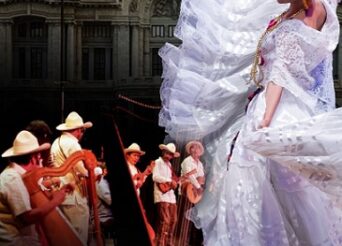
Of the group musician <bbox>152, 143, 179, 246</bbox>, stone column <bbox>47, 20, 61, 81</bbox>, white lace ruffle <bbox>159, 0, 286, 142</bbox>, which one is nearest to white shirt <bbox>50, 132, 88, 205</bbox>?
musician <bbox>152, 143, 179, 246</bbox>

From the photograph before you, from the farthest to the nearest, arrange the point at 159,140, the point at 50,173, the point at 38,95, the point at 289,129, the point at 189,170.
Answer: the point at 38,95 → the point at 159,140 → the point at 189,170 → the point at 50,173 → the point at 289,129

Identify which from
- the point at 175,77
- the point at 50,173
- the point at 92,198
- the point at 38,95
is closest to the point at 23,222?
the point at 50,173

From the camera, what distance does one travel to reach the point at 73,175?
585cm

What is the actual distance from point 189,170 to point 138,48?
17.7 metres

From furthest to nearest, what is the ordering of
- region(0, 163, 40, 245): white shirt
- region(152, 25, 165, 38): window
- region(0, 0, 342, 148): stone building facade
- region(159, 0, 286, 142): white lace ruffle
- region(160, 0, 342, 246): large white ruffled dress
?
region(152, 25, 165, 38): window
region(0, 0, 342, 148): stone building facade
region(0, 163, 40, 245): white shirt
region(159, 0, 286, 142): white lace ruffle
region(160, 0, 342, 246): large white ruffled dress

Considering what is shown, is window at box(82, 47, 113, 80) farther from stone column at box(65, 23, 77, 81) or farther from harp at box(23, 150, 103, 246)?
harp at box(23, 150, 103, 246)

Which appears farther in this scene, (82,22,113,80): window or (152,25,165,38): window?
(152,25,165,38): window

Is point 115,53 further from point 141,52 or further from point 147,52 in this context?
point 147,52

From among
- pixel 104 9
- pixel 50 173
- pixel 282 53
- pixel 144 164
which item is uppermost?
pixel 104 9

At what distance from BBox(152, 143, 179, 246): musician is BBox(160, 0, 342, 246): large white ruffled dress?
5.21m

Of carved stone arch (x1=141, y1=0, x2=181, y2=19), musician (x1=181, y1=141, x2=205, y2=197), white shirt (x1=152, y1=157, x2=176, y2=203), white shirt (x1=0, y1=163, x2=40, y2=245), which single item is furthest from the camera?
carved stone arch (x1=141, y1=0, x2=181, y2=19)

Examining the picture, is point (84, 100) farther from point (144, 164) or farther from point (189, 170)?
point (189, 170)

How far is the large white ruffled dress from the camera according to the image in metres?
2.44

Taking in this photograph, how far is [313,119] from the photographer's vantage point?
8.07 feet
